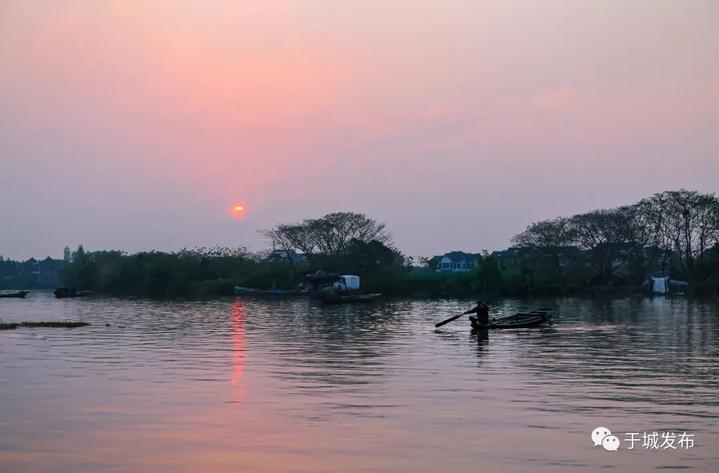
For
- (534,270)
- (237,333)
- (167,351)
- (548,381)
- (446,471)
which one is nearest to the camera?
(446,471)

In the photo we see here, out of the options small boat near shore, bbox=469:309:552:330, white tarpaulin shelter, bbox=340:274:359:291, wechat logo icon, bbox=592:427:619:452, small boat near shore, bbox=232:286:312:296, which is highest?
white tarpaulin shelter, bbox=340:274:359:291

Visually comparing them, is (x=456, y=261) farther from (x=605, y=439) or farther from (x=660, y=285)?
(x=605, y=439)

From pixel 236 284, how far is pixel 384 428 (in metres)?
109

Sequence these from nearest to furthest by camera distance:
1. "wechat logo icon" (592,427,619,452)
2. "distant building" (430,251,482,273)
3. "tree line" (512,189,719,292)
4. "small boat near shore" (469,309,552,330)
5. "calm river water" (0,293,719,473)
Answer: "calm river water" (0,293,719,473) → "wechat logo icon" (592,427,619,452) → "small boat near shore" (469,309,552,330) → "tree line" (512,189,719,292) → "distant building" (430,251,482,273)

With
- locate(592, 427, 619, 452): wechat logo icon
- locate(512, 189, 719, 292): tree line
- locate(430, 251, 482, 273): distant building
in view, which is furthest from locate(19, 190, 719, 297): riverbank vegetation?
locate(592, 427, 619, 452): wechat logo icon

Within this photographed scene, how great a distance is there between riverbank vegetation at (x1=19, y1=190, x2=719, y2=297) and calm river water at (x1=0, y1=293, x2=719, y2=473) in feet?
212

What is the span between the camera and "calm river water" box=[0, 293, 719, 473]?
46.0ft

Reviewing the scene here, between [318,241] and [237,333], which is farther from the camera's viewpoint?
[318,241]

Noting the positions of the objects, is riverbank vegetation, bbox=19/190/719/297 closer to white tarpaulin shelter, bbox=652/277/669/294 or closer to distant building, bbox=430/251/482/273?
white tarpaulin shelter, bbox=652/277/669/294

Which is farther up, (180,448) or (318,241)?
(318,241)

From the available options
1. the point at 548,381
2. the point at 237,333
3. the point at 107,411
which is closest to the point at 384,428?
the point at 107,411

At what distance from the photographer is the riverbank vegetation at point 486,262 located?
9756 cm

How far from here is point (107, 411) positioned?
60.2 feet

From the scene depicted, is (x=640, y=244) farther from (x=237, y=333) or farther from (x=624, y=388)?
(x=624, y=388)
